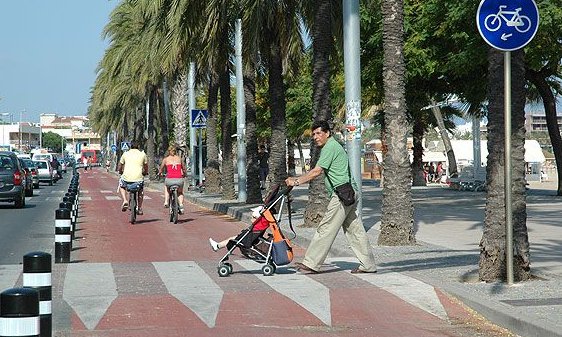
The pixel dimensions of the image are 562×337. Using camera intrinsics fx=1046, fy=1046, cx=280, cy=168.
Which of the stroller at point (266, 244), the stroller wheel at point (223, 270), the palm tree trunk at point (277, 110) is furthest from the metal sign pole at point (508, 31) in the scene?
the palm tree trunk at point (277, 110)

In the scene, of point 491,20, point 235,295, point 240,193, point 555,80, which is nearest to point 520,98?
point 491,20

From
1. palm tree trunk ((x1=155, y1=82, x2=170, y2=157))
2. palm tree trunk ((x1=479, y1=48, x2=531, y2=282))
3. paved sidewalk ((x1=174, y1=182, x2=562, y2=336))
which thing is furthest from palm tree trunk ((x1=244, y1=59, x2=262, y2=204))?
palm tree trunk ((x1=155, y1=82, x2=170, y2=157))

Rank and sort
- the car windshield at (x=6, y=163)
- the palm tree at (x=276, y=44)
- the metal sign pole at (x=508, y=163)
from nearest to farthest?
the metal sign pole at (x=508, y=163) → the palm tree at (x=276, y=44) → the car windshield at (x=6, y=163)

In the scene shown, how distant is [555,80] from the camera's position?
41.1 meters

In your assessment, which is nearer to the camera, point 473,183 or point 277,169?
point 277,169

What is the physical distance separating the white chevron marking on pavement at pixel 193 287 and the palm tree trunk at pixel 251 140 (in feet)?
48.2

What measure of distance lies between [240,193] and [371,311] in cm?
2117

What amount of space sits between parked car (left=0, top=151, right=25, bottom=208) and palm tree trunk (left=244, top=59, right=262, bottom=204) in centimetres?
705

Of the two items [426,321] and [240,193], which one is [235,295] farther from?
[240,193]

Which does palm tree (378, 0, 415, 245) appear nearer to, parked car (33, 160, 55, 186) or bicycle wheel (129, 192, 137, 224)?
bicycle wheel (129, 192, 137, 224)

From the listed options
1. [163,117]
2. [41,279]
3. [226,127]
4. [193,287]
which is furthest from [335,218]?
[163,117]

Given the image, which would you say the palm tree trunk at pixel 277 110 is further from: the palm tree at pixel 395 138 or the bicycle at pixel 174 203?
the palm tree at pixel 395 138

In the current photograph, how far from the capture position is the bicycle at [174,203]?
24.2m

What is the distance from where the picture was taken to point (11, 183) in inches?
1245
